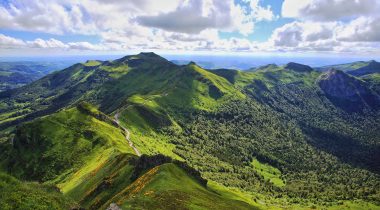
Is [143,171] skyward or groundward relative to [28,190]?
groundward

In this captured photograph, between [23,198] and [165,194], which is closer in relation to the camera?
[23,198]

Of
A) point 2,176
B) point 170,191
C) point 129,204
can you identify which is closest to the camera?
point 2,176

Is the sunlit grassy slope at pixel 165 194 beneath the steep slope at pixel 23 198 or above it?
beneath

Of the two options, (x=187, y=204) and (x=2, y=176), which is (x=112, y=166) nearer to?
(x=187, y=204)

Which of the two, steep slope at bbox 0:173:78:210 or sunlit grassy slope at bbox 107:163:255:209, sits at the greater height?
steep slope at bbox 0:173:78:210

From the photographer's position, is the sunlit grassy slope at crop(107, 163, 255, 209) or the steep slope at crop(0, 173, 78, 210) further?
the sunlit grassy slope at crop(107, 163, 255, 209)

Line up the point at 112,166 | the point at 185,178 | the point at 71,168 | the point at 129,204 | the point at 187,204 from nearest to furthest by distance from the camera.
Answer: the point at 129,204 < the point at 187,204 < the point at 185,178 < the point at 112,166 < the point at 71,168

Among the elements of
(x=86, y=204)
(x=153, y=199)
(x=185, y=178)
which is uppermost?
(x=153, y=199)

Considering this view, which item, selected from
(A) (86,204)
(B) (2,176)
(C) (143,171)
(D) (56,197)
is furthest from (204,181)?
(B) (2,176)

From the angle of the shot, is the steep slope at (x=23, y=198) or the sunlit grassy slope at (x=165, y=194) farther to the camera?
the sunlit grassy slope at (x=165, y=194)

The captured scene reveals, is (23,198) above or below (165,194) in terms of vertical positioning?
above

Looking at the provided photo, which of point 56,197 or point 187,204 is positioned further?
point 187,204
